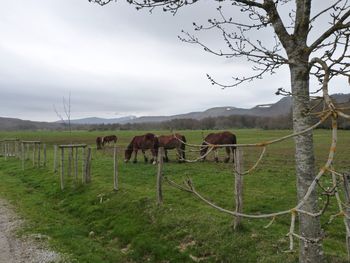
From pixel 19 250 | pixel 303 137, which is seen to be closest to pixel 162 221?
pixel 19 250

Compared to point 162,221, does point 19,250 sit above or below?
below

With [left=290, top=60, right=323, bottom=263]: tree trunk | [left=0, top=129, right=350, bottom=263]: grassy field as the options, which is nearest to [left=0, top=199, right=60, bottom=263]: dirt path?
[left=0, top=129, right=350, bottom=263]: grassy field

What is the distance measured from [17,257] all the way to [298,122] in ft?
21.9

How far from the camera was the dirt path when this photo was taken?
806 centimetres

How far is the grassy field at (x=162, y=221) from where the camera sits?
7.65 m

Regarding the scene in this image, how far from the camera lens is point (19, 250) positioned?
864cm

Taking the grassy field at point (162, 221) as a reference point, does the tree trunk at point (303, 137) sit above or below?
above

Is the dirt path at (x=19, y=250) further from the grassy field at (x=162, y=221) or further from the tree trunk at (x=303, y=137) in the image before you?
the tree trunk at (x=303, y=137)

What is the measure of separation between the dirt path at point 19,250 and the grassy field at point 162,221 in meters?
0.39

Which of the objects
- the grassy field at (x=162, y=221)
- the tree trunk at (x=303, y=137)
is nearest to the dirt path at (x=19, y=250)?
the grassy field at (x=162, y=221)

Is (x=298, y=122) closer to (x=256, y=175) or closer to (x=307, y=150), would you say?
(x=307, y=150)

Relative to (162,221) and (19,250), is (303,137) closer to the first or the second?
(162,221)

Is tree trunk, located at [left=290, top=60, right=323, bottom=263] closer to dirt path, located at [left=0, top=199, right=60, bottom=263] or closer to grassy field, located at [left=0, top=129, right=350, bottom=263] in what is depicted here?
grassy field, located at [left=0, top=129, right=350, bottom=263]

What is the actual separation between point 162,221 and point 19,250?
3.37 meters
